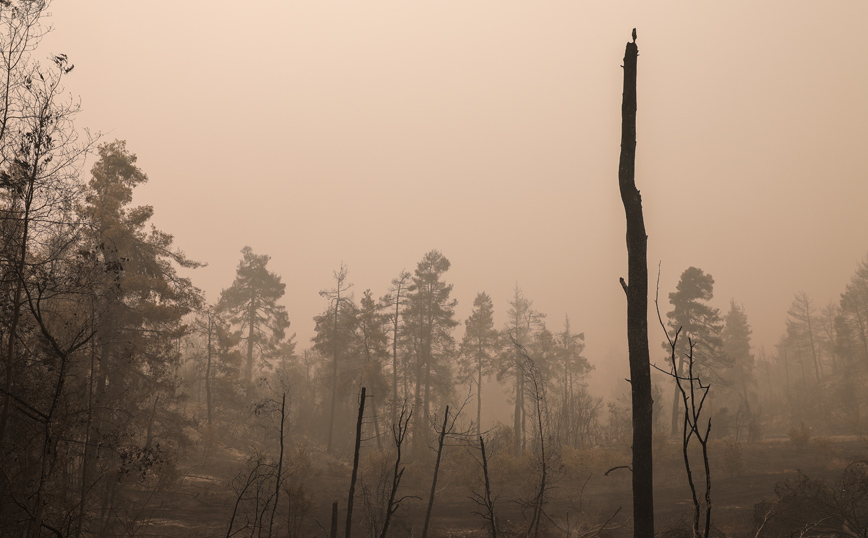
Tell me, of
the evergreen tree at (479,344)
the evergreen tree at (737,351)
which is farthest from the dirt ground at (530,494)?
the evergreen tree at (737,351)

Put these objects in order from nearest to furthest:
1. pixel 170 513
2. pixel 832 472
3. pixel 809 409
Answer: pixel 170 513 → pixel 832 472 → pixel 809 409

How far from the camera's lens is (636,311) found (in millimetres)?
5117

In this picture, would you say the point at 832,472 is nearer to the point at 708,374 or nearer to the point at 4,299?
the point at 708,374

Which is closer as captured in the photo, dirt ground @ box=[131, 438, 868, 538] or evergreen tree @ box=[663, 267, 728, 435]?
dirt ground @ box=[131, 438, 868, 538]

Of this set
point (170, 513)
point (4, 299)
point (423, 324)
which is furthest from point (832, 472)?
point (4, 299)

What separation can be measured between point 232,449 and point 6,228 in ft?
98.3

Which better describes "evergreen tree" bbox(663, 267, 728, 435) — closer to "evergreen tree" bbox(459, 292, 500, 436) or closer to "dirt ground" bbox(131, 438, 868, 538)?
"dirt ground" bbox(131, 438, 868, 538)

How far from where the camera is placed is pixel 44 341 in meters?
8.29

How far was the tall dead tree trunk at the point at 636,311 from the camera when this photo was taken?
4.92m

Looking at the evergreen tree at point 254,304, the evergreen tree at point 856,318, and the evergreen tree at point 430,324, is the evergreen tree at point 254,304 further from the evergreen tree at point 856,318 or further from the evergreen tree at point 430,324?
the evergreen tree at point 856,318

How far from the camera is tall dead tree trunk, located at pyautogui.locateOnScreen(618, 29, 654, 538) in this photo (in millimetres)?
4922

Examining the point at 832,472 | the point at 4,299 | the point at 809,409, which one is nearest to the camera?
the point at 4,299

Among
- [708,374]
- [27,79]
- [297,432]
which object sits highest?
[27,79]

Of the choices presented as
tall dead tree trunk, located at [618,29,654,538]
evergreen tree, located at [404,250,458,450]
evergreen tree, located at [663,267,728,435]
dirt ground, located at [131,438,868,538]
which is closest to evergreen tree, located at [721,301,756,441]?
evergreen tree, located at [663,267,728,435]
